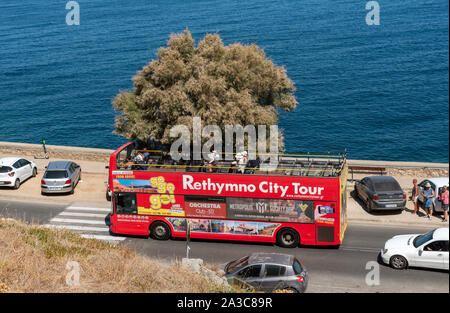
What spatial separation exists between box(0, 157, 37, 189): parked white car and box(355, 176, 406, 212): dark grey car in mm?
21074

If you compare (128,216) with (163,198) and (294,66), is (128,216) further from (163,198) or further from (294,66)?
(294,66)

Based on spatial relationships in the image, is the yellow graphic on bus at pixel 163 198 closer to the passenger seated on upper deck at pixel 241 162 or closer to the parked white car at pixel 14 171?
the passenger seated on upper deck at pixel 241 162

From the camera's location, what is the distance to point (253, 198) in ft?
68.7

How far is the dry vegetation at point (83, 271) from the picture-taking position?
43.7 feet

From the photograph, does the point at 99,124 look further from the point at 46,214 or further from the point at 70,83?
the point at 46,214

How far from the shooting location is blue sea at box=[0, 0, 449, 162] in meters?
59.7

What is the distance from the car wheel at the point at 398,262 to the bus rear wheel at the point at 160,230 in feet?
32.6

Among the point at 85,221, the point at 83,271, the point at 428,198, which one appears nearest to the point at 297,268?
the point at 83,271

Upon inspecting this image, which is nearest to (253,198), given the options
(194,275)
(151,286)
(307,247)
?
(307,247)

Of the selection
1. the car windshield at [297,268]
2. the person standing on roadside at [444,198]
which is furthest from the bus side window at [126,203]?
the person standing on roadside at [444,198]

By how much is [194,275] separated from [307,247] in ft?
26.8

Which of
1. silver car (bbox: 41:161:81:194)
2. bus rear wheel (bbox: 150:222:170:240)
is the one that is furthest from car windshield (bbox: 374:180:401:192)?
silver car (bbox: 41:161:81:194)

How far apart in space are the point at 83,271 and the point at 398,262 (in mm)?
11180

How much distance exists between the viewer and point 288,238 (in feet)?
69.6
